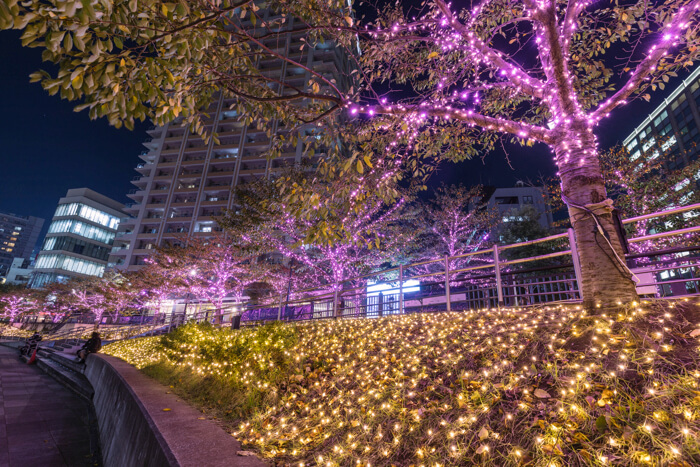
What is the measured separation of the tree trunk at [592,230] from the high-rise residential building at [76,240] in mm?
77432

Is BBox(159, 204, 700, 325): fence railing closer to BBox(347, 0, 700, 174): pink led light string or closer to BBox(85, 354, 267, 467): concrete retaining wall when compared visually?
BBox(347, 0, 700, 174): pink led light string

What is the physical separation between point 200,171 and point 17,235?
235 m

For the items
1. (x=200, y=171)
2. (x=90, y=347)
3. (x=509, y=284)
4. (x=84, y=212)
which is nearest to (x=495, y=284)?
(x=509, y=284)

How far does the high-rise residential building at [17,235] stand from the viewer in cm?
18650

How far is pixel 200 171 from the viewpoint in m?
50.1

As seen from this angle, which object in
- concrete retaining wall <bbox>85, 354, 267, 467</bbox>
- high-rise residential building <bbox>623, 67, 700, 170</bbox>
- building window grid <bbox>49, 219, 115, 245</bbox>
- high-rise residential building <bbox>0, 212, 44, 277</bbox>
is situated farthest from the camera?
high-rise residential building <bbox>0, 212, 44, 277</bbox>

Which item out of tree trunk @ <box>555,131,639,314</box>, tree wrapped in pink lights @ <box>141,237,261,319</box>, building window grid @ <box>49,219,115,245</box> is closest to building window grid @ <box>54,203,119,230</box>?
building window grid @ <box>49,219,115,245</box>

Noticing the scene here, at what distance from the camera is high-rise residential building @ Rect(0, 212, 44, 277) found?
18650 cm

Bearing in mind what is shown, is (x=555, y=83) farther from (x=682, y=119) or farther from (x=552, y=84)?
(x=682, y=119)

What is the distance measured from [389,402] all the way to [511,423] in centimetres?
129

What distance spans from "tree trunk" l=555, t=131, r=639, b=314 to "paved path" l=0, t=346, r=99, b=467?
10.4m

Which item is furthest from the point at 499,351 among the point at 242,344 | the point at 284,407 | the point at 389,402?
the point at 242,344

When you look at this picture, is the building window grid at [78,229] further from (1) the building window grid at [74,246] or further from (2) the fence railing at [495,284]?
(2) the fence railing at [495,284]

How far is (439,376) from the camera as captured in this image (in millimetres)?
3598
